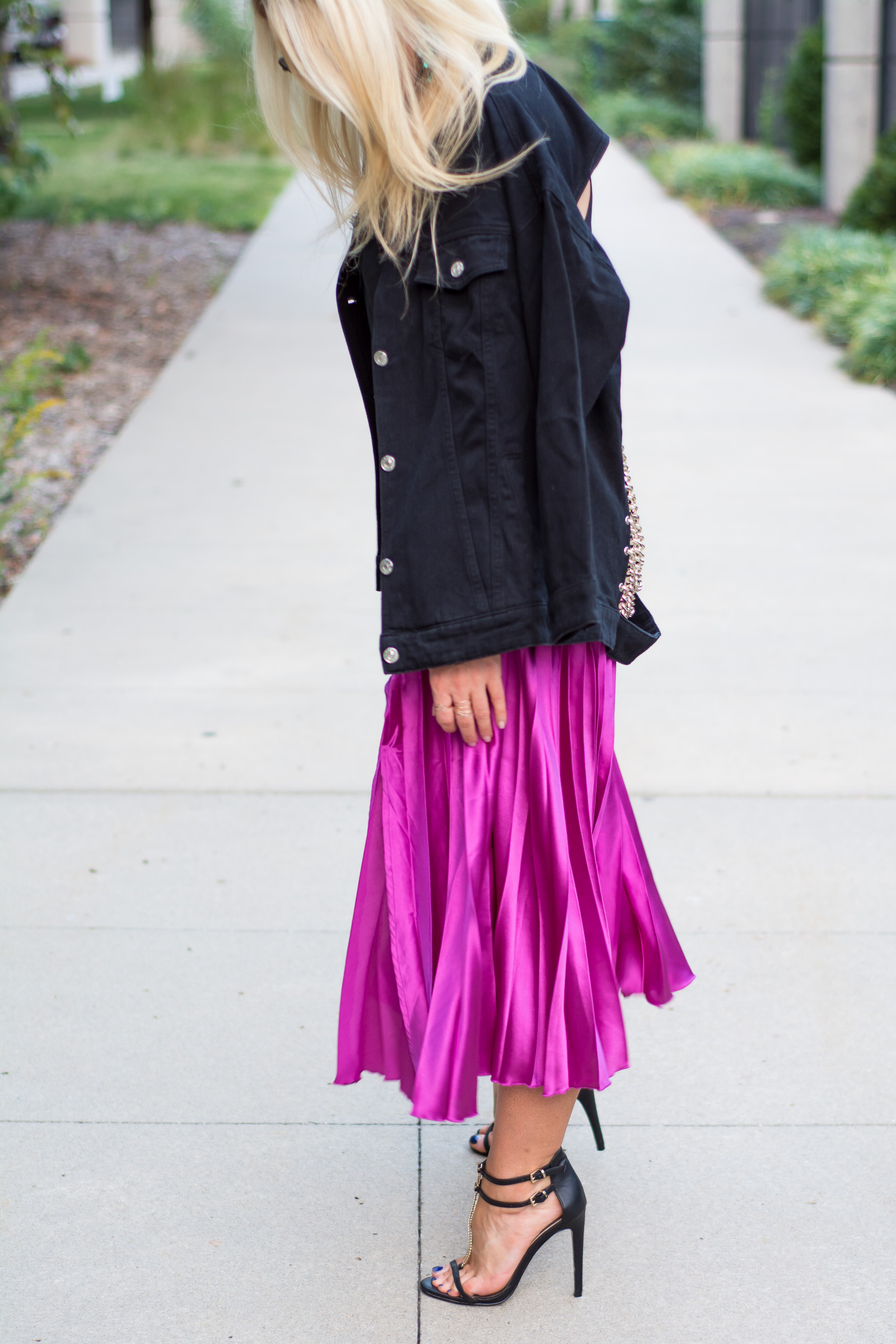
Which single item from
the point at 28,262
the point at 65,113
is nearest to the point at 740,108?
the point at 28,262

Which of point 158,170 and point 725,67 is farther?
point 725,67

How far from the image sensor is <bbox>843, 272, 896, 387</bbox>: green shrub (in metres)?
8.15

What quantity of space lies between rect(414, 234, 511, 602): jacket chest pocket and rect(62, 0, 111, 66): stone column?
1710 inches

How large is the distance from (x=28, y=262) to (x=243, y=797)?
909 cm

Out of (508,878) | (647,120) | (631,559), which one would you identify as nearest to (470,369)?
(631,559)

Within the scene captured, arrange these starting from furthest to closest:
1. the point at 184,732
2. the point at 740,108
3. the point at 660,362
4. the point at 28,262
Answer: the point at 740,108 < the point at 28,262 < the point at 660,362 < the point at 184,732

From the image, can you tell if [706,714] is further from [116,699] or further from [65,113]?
[65,113]

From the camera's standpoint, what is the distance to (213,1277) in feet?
7.25

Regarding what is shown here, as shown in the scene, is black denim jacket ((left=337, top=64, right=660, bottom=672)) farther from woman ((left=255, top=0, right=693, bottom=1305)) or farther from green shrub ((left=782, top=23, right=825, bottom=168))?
green shrub ((left=782, top=23, right=825, bottom=168))

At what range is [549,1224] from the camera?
2150 mm

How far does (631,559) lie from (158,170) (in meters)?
17.1

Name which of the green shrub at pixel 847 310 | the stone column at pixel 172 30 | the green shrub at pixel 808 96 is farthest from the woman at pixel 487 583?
the stone column at pixel 172 30

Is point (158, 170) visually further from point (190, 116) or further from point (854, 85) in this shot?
point (854, 85)

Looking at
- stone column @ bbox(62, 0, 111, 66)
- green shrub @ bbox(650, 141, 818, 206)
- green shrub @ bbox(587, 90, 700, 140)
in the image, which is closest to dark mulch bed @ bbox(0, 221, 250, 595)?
green shrub @ bbox(650, 141, 818, 206)
